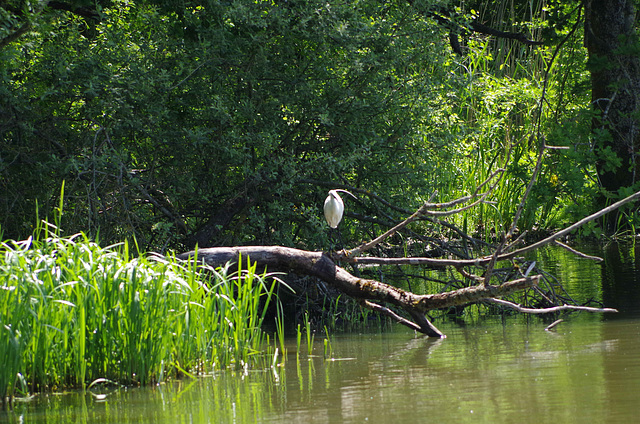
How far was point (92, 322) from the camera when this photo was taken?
14.8 ft

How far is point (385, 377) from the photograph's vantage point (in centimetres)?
450

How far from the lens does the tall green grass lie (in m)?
4.31

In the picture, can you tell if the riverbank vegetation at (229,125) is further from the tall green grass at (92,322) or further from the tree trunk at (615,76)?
the tree trunk at (615,76)

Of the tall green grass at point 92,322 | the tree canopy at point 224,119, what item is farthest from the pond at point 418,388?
the tree canopy at point 224,119

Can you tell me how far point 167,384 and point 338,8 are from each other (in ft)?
14.0

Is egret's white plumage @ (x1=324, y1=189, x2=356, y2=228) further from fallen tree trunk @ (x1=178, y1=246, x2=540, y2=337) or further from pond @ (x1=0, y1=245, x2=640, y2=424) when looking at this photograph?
pond @ (x1=0, y1=245, x2=640, y2=424)

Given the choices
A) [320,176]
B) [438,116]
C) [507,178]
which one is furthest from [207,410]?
[507,178]

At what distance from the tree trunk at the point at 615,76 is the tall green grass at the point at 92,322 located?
7612 millimetres

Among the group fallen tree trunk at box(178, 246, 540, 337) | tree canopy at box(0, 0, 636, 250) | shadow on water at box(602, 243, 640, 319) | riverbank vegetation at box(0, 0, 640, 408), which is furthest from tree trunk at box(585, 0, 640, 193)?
fallen tree trunk at box(178, 246, 540, 337)

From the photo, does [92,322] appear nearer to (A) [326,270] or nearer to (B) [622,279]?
(A) [326,270]

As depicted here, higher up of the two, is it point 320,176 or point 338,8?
point 338,8

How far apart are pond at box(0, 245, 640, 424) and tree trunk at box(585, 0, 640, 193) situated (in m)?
5.49

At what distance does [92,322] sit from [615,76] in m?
8.83

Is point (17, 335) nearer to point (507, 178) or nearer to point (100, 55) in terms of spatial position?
point (100, 55)
